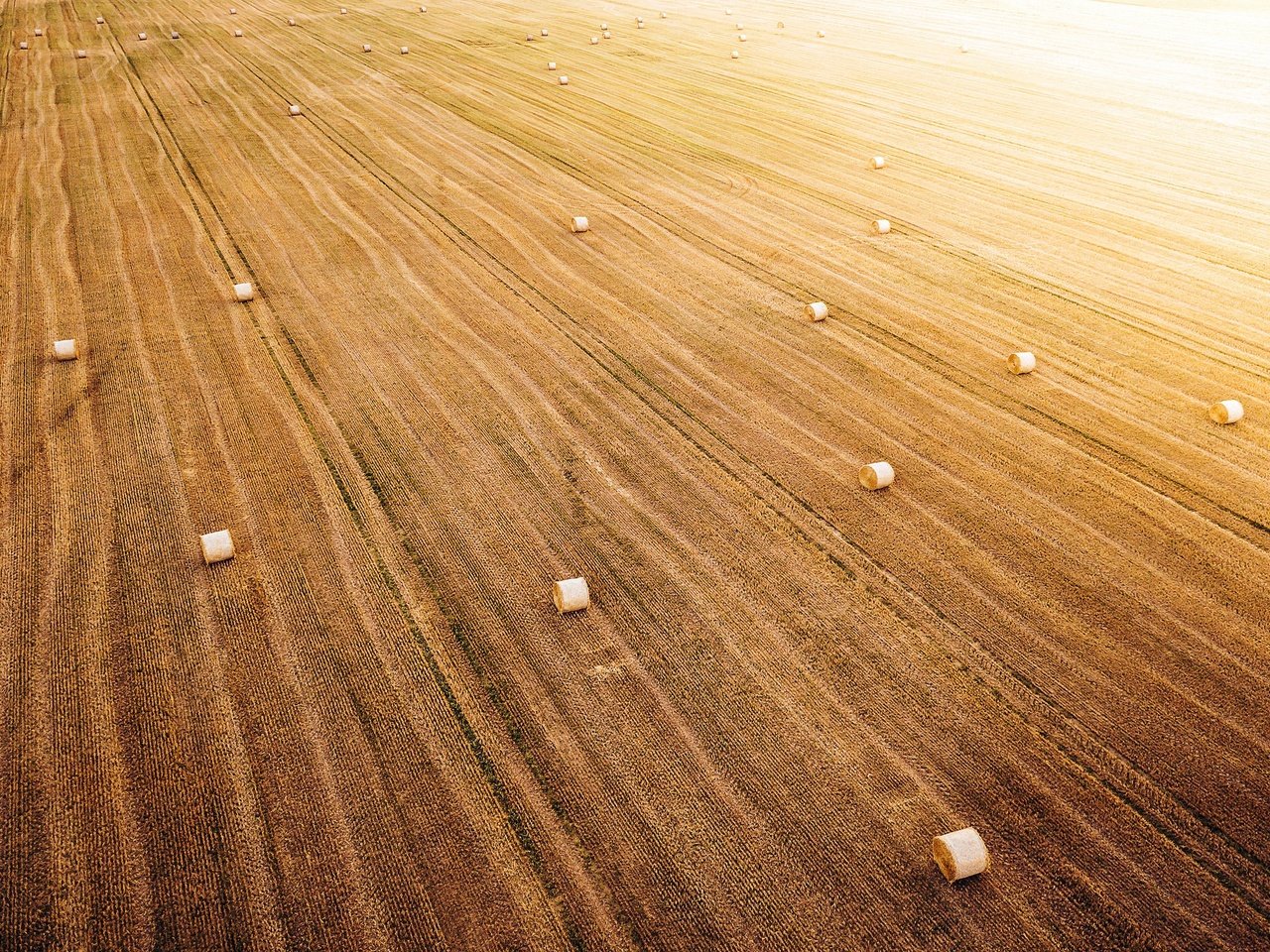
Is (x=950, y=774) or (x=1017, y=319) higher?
(x=1017, y=319)

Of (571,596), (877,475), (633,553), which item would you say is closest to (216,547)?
(571,596)

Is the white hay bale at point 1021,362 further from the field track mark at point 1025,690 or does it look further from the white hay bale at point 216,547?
the white hay bale at point 216,547

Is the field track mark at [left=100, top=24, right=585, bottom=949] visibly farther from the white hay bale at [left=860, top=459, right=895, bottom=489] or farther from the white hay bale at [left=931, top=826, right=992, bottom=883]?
the white hay bale at [left=860, top=459, right=895, bottom=489]

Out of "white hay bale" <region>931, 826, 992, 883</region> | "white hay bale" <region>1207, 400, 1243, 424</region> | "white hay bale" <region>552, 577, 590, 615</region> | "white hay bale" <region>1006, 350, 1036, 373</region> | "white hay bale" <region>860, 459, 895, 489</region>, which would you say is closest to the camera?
"white hay bale" <region>931, 826, 992, 883</region>

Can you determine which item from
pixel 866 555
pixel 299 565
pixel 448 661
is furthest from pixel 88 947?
pixel 866 555

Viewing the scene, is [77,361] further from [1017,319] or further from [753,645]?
[1017,319]

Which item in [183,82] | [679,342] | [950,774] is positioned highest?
[183,82]

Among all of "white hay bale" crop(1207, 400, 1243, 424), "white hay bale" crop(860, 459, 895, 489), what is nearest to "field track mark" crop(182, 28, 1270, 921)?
"white hay bale" crop(860, 459, 895, 489)
